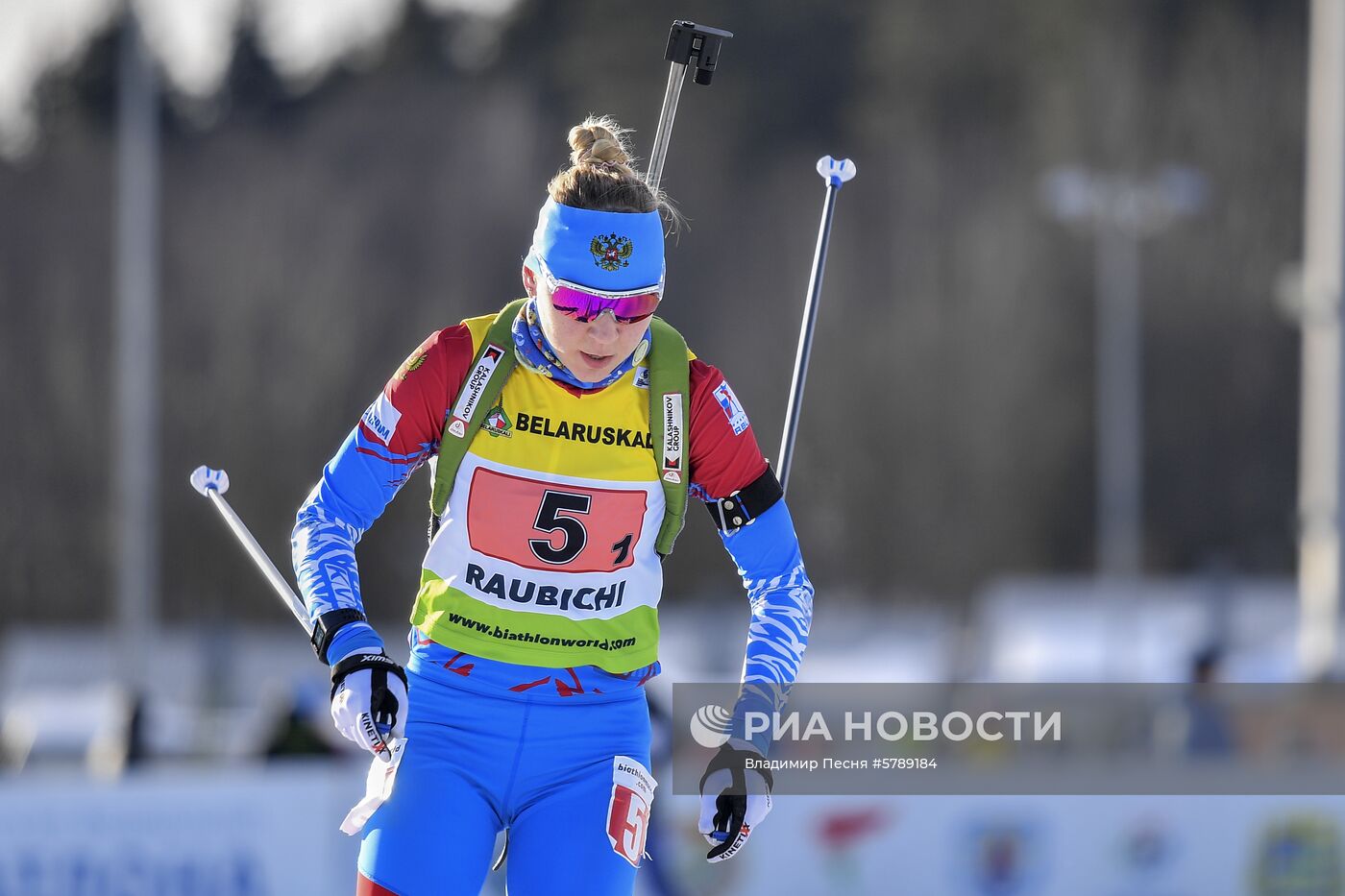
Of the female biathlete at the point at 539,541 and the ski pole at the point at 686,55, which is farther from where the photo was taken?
the ski pole at the point at 686,55

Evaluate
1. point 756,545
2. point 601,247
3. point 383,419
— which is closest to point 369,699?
point 383,419

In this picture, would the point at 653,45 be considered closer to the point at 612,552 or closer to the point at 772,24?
the point at 772,24

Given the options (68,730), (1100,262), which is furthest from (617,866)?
(1100,262)

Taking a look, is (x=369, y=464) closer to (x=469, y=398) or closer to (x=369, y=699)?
(x=469, y=398)

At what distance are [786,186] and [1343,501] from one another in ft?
90.0

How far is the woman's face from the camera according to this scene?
13.4ft

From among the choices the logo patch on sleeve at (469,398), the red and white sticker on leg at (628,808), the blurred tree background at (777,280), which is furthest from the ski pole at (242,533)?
the blurred tree background at (777,280)

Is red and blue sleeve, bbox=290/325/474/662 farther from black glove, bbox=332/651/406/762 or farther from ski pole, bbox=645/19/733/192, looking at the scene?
ski pole, bbox=645/19/733/192

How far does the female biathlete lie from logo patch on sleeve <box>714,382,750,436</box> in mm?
37

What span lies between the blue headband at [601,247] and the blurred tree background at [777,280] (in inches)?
1213

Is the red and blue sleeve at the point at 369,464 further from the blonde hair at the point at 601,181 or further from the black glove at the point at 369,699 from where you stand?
the blonde hair at the point at 601,181

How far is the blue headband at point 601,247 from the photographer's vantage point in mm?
4078

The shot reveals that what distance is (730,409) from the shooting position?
4270mm

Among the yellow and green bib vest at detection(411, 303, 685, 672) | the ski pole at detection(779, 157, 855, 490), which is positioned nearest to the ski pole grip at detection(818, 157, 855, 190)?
the ski pole at detection(779, 157, 855, 490)
